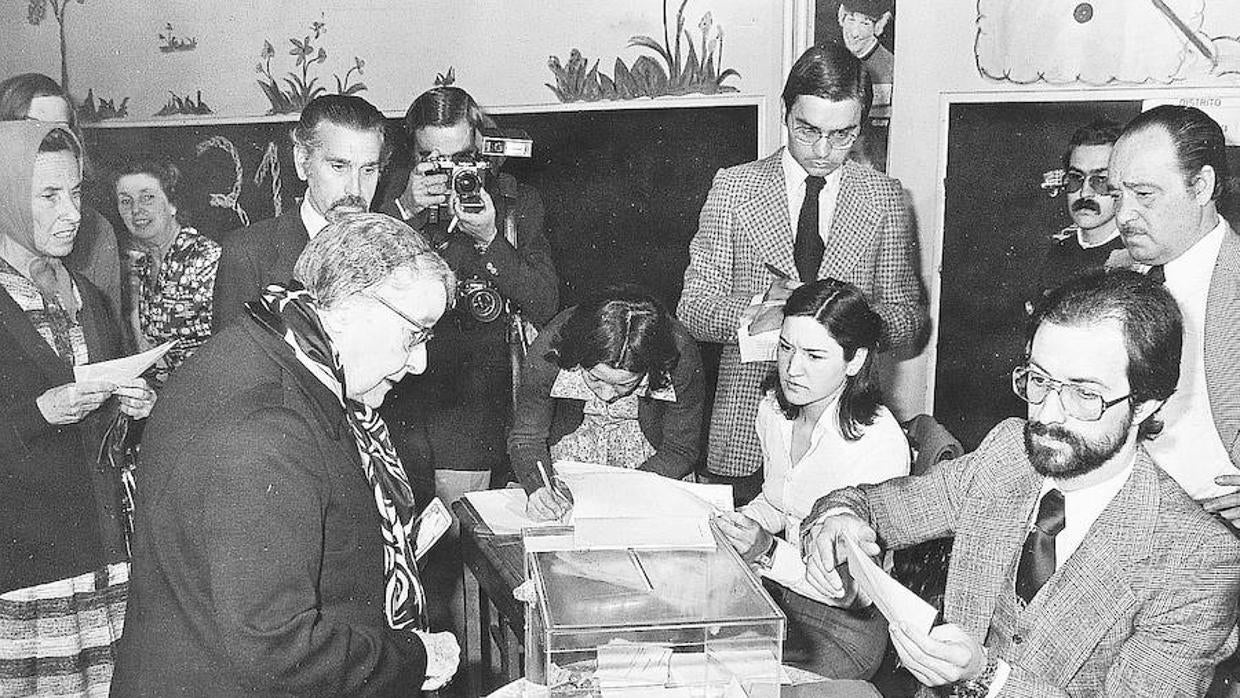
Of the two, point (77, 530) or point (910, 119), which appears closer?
point (77, 530)

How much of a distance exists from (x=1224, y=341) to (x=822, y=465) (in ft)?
3.44

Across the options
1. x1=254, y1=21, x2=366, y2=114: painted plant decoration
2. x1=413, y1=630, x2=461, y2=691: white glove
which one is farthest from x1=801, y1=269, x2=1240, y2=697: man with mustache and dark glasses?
x1=254, y1=21, x2=366, y2=114: painted plant decoration

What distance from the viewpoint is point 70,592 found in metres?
2.24

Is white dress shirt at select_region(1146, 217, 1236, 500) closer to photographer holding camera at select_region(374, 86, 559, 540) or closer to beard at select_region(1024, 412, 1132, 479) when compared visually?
beard at select_region(1024, 412, 1132, 479)

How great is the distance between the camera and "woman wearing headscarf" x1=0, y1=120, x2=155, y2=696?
6.93 feet

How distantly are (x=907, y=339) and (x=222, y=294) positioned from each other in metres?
1.89

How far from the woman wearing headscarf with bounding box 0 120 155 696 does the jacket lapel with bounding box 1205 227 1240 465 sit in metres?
2.55

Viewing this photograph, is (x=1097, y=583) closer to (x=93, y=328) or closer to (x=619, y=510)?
(x=619, y=510)

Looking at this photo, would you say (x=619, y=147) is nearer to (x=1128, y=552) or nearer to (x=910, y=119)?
(x=910, y=119)

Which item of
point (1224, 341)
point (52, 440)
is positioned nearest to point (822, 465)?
point (1224, 341)

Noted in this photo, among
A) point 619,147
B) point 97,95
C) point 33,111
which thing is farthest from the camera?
point 619,147

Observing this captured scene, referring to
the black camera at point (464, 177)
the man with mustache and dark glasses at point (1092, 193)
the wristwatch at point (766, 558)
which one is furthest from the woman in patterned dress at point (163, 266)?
the man with mustache and dark glasses at point (1092, 193)

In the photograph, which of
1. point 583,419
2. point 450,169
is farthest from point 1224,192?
point 450,169

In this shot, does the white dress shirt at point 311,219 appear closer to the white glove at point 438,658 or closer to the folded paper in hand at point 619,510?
the folded paper in hand at point 619,510
